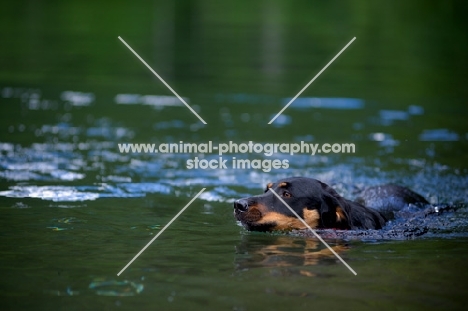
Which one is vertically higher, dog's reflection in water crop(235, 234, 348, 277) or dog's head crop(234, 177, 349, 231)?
dog's head crop(234, 177, 349, 231)

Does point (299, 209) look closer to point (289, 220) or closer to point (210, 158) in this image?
point (289, 220)

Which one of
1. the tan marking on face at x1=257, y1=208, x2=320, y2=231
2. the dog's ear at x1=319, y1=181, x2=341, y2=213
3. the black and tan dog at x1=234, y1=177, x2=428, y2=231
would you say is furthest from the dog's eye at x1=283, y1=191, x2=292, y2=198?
the dog's ear at x1=319, y1=181, x2=341, y2=213

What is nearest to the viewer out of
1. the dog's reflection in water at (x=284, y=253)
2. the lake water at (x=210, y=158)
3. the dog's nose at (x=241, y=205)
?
the lake water at (x=210, y=158)

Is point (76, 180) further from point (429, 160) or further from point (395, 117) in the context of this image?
point (395, 117)

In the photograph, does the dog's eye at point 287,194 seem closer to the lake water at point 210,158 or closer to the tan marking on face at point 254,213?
the tan marking on face at point 254,213

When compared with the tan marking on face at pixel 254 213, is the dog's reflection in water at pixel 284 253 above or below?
below

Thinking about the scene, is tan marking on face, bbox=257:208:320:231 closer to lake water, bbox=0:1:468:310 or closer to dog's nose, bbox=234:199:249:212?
lake water, bbox=0:1:468:310

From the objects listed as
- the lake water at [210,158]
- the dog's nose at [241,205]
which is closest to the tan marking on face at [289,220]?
the lake water at [210,158]

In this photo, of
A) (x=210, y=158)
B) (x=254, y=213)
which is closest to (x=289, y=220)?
(x=254, y=213)
